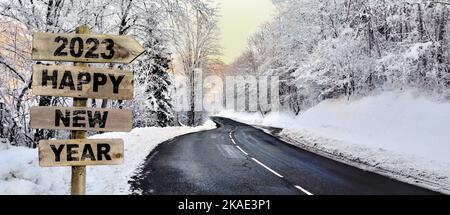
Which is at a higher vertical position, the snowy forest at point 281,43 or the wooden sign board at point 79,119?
the snowy forest at point 281,43

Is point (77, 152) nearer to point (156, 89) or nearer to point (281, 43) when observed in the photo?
point (156, 89)

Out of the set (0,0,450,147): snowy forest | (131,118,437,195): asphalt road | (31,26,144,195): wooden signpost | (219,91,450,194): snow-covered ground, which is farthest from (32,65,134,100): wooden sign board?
(219,91,450,194): snow-covered ground

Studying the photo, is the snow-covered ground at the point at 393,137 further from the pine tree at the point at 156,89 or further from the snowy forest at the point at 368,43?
the pine tree at the point at 156,89

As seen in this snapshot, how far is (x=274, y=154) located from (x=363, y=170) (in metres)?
4.11

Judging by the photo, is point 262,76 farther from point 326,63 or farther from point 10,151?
point 10,151

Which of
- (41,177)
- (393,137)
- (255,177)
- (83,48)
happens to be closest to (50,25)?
(41,177)

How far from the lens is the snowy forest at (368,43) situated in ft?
57.6

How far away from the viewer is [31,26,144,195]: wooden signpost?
469 centimetres

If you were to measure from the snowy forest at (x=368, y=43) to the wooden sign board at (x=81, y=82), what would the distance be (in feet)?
50.3

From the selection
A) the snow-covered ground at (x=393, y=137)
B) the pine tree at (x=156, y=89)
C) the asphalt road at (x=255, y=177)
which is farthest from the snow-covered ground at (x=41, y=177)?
the pine tree at (x=156, y=89)

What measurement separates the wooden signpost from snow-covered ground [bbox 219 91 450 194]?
7839 mm

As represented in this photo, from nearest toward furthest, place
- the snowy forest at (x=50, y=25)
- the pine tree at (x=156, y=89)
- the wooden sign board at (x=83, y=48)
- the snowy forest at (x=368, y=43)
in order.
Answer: the wooden sign board at (x=83, y=48) < the snowy forest at (x=50, y=25) < the snowy forest at (x=368, y=43) < the pine tree at (x=156, y=89)

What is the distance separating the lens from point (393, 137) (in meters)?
16.8

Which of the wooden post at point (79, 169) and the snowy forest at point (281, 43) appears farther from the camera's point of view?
the snowy forest at point (281, 43)
